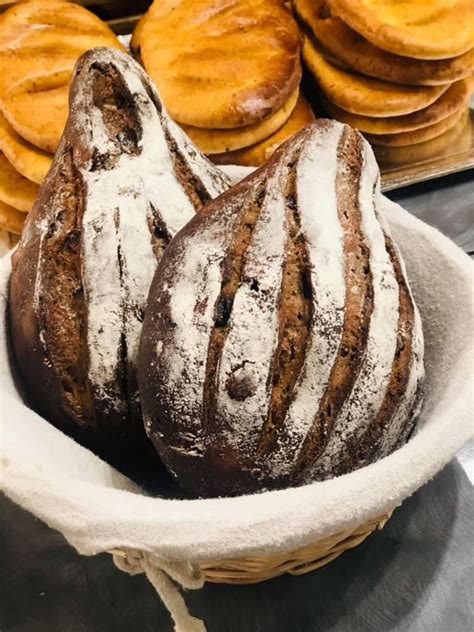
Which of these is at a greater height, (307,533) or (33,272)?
(33,272)

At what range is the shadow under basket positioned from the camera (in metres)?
0.69

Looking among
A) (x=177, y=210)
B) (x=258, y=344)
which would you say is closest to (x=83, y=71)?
(x=177, y=210)

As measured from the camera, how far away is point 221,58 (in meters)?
1.49

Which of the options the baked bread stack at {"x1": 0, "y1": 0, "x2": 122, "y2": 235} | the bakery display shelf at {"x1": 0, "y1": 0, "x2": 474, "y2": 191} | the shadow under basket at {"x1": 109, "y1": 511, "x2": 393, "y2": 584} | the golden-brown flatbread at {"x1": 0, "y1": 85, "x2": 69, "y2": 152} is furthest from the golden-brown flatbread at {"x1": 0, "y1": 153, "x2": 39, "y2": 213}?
the shadow under basket at {"x1": 109, "y1": 511, "x2": 393, "y2": 584}

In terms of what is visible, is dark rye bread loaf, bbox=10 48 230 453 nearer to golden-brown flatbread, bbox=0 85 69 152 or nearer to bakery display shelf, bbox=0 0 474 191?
golden-brown flatbread, bbox=0 85 69 152

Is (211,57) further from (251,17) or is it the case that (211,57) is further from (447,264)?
(447,264)

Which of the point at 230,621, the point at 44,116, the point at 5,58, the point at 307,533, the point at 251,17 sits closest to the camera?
the point at 307,533

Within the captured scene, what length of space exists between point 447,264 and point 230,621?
1.73 ft

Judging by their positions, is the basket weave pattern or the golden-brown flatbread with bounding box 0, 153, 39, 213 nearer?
the basket weave pattern

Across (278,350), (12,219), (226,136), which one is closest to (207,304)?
(278,350)

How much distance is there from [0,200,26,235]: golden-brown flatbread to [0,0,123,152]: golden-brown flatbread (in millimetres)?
180

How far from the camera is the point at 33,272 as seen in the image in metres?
0.87

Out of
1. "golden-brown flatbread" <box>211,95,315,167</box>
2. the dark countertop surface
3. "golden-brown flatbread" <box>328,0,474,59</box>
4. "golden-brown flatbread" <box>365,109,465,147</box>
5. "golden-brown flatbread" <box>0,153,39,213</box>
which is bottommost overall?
the dark countertop surface

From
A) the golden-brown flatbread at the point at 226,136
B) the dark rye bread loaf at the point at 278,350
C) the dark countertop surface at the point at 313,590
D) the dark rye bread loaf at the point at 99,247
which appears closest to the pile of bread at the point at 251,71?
the golden-brown flatbread at the point at 226,136
